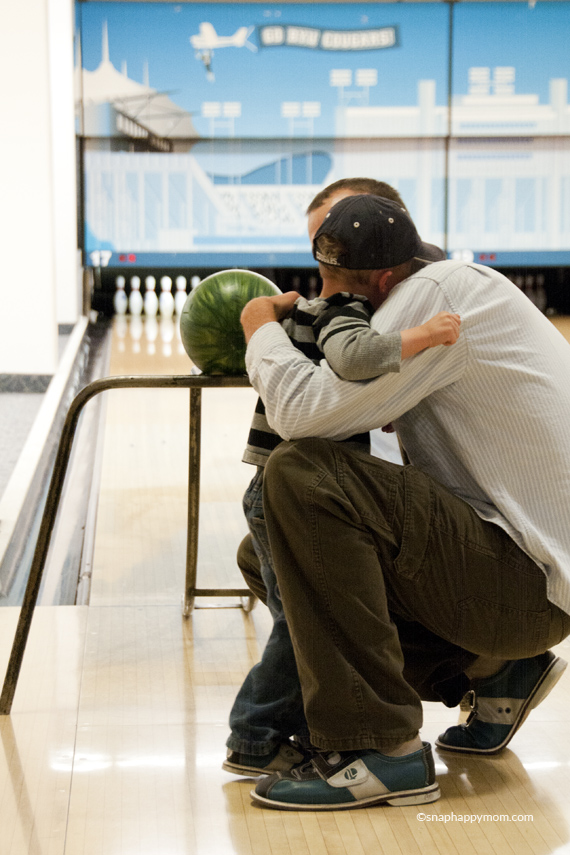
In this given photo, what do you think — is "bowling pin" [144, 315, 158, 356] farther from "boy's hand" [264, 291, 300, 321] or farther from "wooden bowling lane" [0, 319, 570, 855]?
"boy's hand" [264, 291, 300, 321]

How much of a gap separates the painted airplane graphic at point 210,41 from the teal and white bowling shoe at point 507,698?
595 cm

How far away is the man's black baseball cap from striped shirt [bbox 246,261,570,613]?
0.04 meters

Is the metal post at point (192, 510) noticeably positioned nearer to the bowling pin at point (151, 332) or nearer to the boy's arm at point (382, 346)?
the boy's arm at point (382, 346)

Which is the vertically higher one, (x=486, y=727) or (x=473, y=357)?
(x=473, y=357)

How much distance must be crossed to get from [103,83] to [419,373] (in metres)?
5.94

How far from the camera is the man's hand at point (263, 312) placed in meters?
1.02

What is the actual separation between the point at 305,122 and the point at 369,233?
18.8 ft

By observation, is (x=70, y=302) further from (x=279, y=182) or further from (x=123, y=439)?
(x=123, y=439)

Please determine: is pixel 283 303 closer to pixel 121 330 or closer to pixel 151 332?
pixel 151 332

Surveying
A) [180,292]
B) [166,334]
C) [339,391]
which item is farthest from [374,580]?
[180,292]

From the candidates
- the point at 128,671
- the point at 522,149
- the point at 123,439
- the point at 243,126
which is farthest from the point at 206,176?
the point at 128,671

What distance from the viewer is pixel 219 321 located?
Result: 1168 millimetres

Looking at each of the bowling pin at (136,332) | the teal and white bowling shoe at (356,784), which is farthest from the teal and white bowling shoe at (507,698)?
the bowling pin at (136,332)

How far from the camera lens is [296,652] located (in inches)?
36.7
